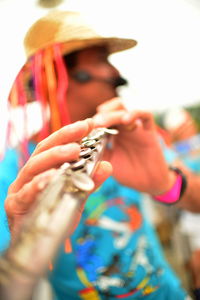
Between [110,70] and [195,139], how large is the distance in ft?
5.16

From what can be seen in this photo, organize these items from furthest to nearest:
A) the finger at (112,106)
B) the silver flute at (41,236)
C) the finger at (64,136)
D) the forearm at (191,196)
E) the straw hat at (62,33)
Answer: the forearm at (191,196) → the finger at (112,106) → the straw hat at (62,33) → the finger at (64,136) → the silver flute at (41,236)

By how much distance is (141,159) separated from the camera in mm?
656

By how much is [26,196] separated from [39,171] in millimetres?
30

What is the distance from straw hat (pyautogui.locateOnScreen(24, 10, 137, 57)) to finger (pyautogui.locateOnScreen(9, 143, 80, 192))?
10.4 inches

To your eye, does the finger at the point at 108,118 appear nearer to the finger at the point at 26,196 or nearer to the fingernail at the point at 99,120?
the fingernail at the point at 99,120

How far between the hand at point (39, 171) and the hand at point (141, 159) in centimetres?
35

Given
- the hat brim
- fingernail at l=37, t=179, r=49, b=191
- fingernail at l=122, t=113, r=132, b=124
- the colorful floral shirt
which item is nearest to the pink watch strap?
the colorful floral shirt

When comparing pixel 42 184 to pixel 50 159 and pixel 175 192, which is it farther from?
pixel 175 192

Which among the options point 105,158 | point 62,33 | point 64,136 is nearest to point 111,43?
Result: point 62,33

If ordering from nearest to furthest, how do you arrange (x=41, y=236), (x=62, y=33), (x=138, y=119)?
(x=41, y=236) < (x=62, y=33) < (x=138, y=119)

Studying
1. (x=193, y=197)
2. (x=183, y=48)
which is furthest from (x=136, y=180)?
(x=183, y=48)

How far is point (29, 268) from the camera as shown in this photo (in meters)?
0.15

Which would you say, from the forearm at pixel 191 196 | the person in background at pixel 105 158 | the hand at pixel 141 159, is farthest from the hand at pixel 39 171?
the forearm at pixel 191 196

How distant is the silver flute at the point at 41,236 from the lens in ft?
0.51
